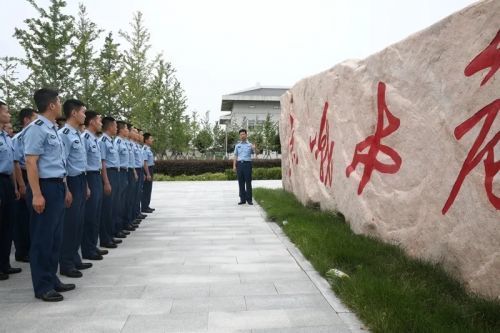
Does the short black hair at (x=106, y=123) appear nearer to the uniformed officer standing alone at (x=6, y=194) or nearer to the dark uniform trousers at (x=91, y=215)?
the dark uniform trousers at (x=91, y=215)

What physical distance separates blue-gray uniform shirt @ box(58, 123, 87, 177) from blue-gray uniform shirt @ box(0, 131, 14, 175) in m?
0.75

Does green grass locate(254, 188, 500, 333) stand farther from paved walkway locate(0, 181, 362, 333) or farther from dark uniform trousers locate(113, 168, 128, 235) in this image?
dark uniform trousers locate(113, 168, 128, 235)

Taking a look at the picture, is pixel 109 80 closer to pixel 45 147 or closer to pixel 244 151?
pixel 244 151

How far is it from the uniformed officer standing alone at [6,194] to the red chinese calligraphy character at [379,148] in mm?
4241

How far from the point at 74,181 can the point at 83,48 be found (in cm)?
1618

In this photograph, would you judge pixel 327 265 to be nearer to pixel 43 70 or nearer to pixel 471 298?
pixel 471 298

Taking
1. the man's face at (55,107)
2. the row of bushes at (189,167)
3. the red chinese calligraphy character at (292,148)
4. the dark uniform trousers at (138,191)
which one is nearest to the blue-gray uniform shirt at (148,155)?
the dark uniform trousers at (138,191)

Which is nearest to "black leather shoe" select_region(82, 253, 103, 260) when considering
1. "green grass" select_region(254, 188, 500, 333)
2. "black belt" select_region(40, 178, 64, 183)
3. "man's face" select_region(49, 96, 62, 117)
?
"black belt" select_region(40, 178, 64, 183)

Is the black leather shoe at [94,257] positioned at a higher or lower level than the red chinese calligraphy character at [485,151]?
lower

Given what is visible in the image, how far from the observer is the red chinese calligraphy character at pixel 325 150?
7.98m

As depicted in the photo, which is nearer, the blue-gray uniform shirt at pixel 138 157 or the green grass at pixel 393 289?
the green grass at pixel 393 289

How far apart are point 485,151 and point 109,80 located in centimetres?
2176

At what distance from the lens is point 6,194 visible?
17.2ft

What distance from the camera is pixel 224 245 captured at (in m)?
6.54
